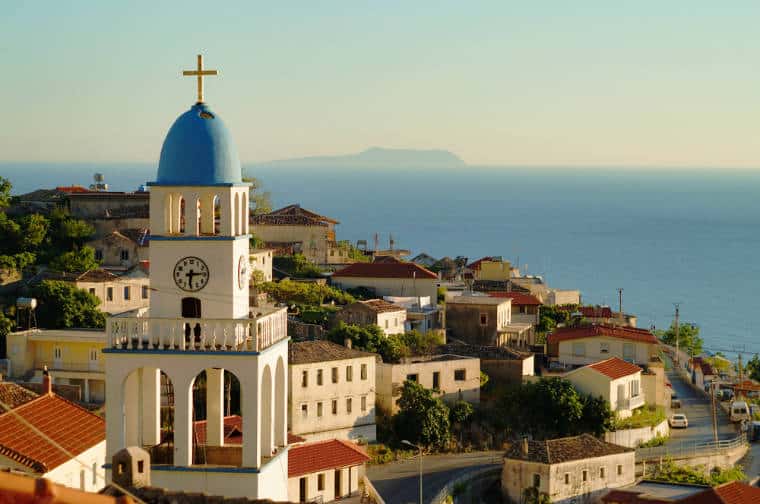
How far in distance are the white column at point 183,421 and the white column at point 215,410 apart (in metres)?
0.92

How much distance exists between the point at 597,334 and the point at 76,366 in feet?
64.5

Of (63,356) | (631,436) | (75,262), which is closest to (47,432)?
(63,356)

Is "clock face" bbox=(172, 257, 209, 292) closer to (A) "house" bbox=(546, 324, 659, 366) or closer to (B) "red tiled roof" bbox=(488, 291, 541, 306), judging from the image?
(A) "house" bbox=(546, 324, 659, 366)

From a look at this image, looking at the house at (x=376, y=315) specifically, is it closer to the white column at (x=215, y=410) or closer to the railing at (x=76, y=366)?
the railing at (x=76, y=366)

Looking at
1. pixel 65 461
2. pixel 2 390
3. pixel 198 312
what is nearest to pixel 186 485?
pixel 198 312

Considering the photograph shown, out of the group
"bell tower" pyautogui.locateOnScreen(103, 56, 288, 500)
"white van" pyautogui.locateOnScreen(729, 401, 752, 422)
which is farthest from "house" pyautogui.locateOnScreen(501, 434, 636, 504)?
"bell tower" pyautogui.locateOnScreen(103, 56, 288, 500)

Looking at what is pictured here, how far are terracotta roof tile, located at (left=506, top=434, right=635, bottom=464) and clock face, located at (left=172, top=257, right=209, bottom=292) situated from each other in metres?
21.4

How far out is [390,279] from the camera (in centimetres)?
5912

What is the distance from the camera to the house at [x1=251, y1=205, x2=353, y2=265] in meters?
69.6

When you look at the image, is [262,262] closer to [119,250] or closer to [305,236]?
[119,250]

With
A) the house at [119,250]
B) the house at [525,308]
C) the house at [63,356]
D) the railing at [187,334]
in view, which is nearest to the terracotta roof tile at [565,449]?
the house at [63,356]

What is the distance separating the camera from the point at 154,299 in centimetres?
1827

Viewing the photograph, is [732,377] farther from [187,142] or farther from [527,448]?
[187,142]

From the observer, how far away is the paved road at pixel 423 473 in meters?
36.3
